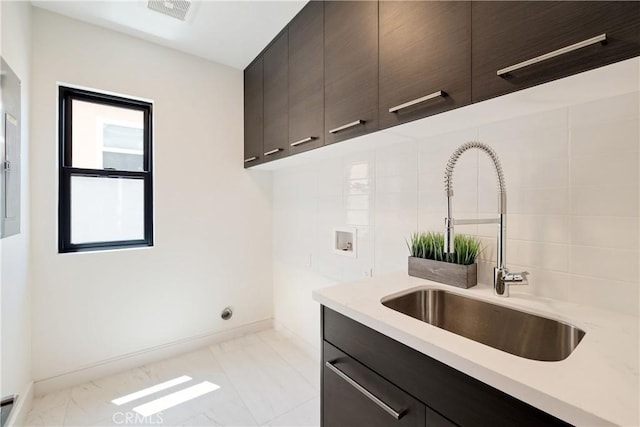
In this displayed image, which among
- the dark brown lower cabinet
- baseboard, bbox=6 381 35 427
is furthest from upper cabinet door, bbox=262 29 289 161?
baseboard, bbox=6 381 35 427

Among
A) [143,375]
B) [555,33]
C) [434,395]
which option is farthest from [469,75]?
[143,375]

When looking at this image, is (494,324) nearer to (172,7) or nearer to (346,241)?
(346,241)

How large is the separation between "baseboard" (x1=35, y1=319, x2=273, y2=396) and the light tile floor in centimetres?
5

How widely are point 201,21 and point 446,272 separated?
2172 mm

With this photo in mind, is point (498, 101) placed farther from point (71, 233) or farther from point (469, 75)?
point (71, 233)

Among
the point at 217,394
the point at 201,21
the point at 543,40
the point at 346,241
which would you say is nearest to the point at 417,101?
the point at 543,40

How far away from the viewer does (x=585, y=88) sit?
0.85m

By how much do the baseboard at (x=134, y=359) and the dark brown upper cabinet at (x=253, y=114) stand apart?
1554mm

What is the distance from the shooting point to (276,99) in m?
2.07

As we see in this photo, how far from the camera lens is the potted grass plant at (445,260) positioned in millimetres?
1160

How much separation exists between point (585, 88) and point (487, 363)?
2.81 ft

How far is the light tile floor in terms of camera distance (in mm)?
1624

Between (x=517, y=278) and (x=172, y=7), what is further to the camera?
(x=172, y=7)

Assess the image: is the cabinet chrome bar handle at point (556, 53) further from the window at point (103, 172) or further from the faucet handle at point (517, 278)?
the window at point (103, 172)
